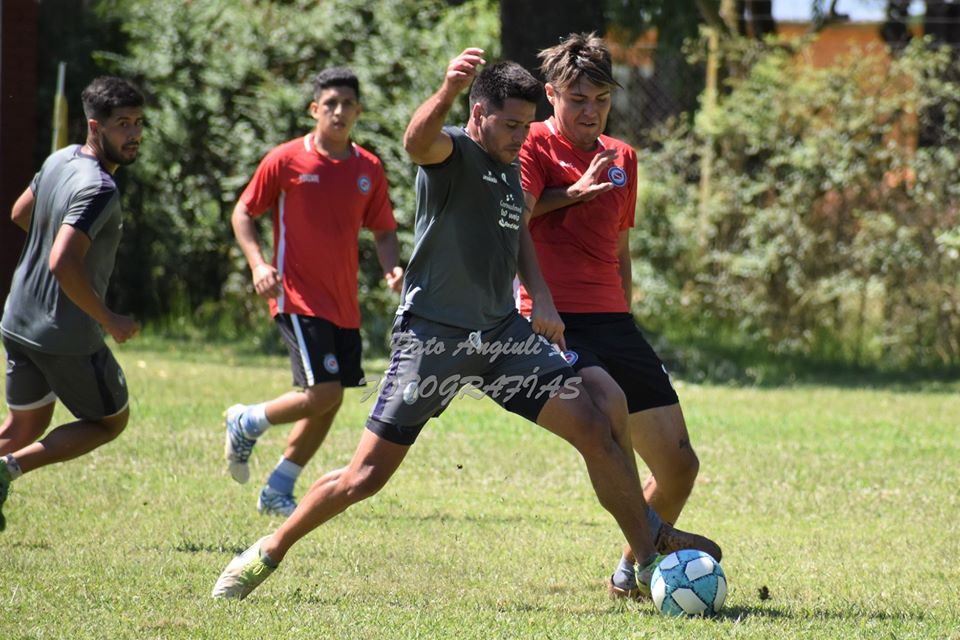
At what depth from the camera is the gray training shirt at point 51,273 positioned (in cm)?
621

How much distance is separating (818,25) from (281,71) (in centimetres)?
651

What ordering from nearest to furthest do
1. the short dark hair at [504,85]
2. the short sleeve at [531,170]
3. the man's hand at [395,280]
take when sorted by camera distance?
the short dark hair at [504,85] < the short sleeve at [531,170] < the man's hand at [395,280]

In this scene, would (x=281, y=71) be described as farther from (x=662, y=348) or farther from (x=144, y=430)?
(x=144, y=430)

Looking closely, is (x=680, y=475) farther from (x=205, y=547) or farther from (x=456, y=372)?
(x=205, y=547)

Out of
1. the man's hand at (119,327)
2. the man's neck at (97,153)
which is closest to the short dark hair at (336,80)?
the man's neck at (97,153)

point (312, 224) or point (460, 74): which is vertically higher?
point (460, 74)

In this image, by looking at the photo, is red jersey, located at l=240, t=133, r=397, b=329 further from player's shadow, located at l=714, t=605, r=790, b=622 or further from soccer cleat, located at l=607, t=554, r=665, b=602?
player's shadow, located at l=714, t=605, r=790, b=622

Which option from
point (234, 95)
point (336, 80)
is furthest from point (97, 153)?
point (234, 95)

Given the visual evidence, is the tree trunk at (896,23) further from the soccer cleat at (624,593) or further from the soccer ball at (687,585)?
the soccer ball at (687,585)

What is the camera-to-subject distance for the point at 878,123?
50.5 feet

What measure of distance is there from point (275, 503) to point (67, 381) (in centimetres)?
150

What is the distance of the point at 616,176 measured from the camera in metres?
5.77

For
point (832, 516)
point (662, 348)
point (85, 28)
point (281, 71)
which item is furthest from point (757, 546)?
point (85, 28)

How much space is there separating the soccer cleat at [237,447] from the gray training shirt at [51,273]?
51.7 inches
